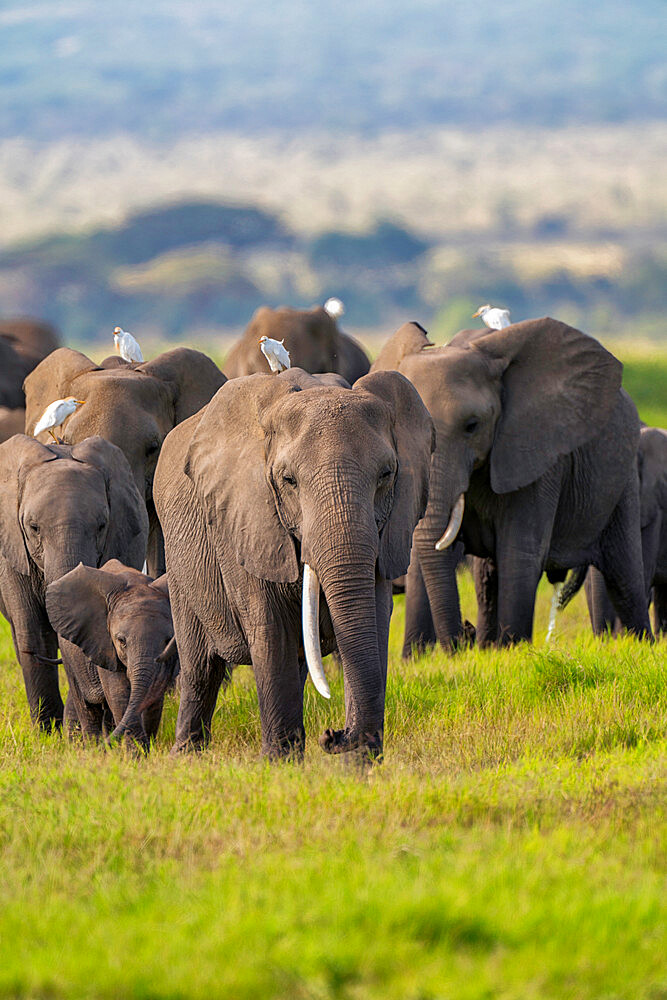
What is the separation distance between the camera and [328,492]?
5996 mm

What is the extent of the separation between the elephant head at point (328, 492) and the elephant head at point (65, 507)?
5.84 ft

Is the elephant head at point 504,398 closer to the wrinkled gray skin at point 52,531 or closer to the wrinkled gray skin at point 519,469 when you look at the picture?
the wrinkled gray skin at point 519,469

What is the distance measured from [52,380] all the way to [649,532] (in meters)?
5.67

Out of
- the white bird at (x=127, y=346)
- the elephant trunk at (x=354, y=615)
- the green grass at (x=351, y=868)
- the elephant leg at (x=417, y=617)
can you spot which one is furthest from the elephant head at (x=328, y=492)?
the white bird at (x=127, y=346)

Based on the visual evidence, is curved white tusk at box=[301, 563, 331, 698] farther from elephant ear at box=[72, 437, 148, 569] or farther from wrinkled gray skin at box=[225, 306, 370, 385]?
wrinkled gray skin at box=[225, 306, 370, 385]

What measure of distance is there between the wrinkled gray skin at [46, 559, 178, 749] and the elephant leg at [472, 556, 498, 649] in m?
3.77

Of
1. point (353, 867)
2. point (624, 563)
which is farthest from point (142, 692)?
point (624, 563)

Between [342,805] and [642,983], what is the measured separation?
190 centimetres

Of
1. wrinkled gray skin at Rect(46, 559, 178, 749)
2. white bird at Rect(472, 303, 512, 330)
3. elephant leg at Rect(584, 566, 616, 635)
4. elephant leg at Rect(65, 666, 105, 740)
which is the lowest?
elephant leg at Rect(584, 566, 616, 635)

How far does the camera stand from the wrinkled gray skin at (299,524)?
6008 millimetres

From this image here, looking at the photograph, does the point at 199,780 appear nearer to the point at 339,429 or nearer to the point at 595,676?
the point at 339,429

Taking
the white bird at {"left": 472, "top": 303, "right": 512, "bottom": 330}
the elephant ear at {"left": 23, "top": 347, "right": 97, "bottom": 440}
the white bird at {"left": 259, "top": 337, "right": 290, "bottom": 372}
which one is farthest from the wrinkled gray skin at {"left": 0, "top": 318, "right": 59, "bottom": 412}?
the white bird at {"left": 472, "top": 303, "right": 512, "bottom": 330}

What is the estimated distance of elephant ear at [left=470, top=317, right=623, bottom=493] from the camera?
34.7 feet

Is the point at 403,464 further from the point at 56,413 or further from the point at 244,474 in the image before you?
the point at 56,413
